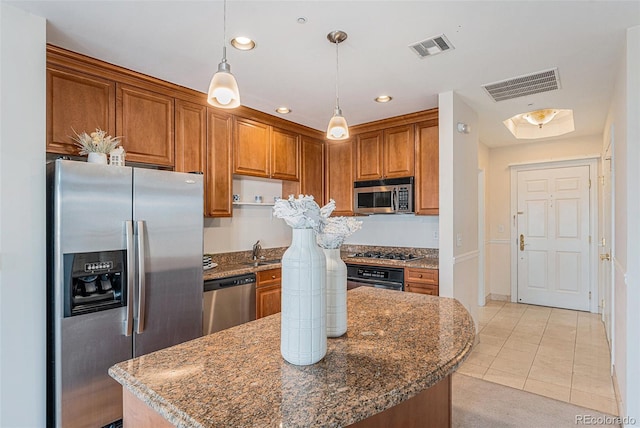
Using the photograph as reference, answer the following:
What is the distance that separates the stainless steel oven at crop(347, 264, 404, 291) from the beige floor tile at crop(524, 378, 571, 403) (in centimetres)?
129

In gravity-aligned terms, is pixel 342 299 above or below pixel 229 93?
below

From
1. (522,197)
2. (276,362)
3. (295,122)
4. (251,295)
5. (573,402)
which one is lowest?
(573,402)

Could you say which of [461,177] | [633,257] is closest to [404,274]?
[461,177]

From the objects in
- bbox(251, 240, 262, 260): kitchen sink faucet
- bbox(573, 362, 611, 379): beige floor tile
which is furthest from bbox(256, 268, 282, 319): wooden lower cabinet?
bbox(573, 362, 611, 379): beige floor tile

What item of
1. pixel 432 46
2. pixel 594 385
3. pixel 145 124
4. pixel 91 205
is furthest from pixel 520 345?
pixel 145 124

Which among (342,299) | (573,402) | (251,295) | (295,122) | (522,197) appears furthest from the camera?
(522,197)

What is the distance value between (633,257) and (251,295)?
280cm

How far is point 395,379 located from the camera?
1.01 m

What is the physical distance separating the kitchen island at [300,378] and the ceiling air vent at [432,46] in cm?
171

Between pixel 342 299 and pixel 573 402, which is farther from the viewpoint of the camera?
pixel 573 402

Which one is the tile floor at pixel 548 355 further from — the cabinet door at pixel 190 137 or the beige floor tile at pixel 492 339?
the cabinet door at pixel 190 137

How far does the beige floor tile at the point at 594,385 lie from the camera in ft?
8.71

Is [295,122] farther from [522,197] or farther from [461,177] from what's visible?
[522,197]

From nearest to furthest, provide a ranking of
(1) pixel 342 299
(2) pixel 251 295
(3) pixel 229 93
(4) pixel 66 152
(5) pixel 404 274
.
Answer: (1) pixel 342 299 → (3) pixel 229 93 → (4) pixel 66 152 → (2) pixel 251 295 → (5) pixel 404 274
